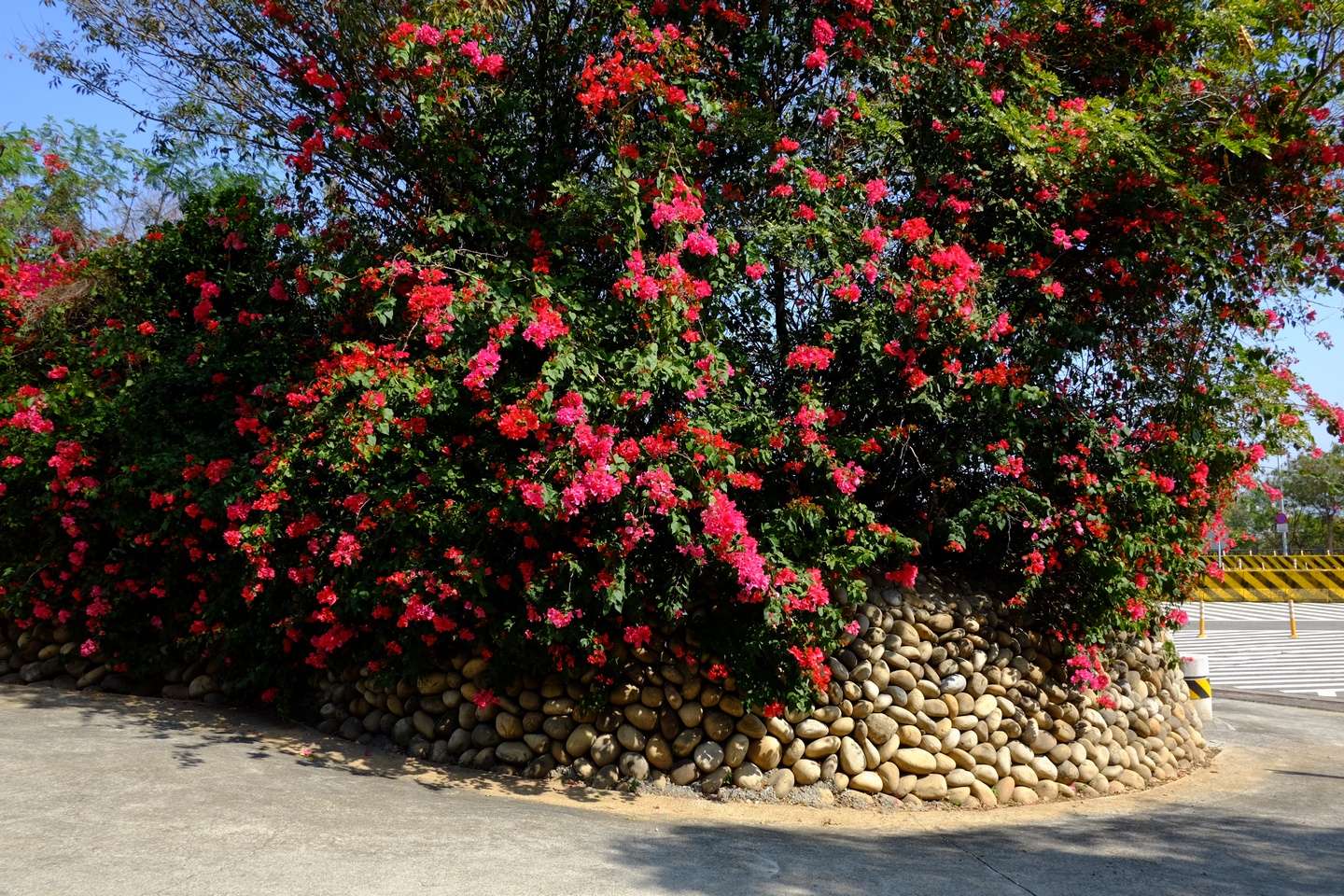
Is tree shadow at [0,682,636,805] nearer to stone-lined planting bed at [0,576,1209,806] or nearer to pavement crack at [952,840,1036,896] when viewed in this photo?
stone-lined planting bed at [0,576,1209,806]

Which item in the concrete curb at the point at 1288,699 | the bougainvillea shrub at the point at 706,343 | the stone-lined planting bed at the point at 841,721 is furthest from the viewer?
the concrete curb at the point at 1288,699

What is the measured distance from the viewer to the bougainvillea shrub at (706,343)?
544 centimetres

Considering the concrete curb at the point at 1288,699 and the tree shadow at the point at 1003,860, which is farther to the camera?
the concrete curb at the point at 1288,699

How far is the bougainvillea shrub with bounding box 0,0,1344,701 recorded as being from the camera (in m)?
5.44

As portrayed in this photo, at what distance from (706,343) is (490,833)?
2.95 m

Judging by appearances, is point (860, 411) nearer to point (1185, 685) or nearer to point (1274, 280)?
point (1274, 280)

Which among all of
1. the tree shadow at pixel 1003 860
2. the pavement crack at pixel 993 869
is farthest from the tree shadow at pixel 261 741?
the pavement crack at pixel 993 869

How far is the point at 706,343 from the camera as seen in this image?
216 inches

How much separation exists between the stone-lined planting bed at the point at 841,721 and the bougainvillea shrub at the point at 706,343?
0.93ft

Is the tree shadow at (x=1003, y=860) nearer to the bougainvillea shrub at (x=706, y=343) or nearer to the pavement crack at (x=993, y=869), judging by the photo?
the pavement crack at (x=993, y=869)

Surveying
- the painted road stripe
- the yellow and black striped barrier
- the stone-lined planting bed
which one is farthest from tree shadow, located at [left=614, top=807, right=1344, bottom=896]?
the yellow and black striped barrier

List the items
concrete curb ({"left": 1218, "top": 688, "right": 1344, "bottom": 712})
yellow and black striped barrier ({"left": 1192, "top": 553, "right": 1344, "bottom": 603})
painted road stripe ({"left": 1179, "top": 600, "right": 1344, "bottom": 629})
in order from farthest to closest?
yellow and black striped barrier ({"left": 1192, "top": 553, "right": 1344, "bottom": 603})
painted road stripe ({"left": 1179, "top": 600, "right": 1344, "bottom": 629})
concrete curb ({"left": 1218, "top": 688, "right": 1344, "bottom": 712})

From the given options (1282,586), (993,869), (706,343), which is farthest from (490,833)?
(1282,586)

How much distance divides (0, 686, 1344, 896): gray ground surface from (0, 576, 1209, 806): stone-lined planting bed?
223 mm
